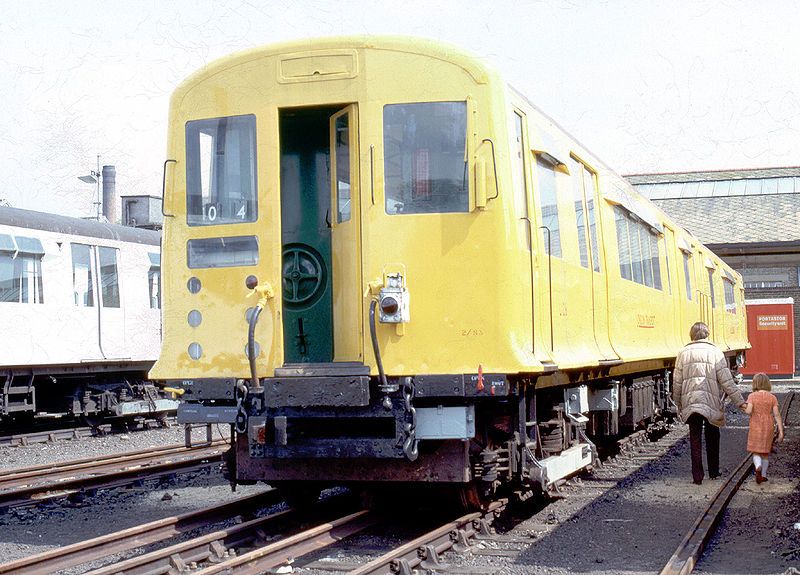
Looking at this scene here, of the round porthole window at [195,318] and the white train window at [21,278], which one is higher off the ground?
the white train window at [21,278]

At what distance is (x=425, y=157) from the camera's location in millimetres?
7188

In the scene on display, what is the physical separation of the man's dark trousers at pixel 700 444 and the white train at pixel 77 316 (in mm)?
10013

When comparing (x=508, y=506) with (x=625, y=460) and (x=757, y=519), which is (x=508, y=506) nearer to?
(x=757, y=519)

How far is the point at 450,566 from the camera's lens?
6.50 m

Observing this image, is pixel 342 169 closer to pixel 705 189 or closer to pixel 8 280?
pixel 8 280

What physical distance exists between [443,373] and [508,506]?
2389mm

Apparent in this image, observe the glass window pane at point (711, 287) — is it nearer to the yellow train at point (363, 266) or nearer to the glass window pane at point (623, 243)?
the glass window pane at point (623, 243)

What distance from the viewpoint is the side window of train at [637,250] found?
11148mm

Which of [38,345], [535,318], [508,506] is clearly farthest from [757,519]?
[38,345]

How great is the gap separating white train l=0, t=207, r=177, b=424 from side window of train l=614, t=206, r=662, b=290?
9101 millimetres

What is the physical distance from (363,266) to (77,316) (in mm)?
10920

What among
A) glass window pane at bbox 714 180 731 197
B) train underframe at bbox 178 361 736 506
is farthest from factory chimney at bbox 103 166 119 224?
train underframe at bbox 178 361 736 506

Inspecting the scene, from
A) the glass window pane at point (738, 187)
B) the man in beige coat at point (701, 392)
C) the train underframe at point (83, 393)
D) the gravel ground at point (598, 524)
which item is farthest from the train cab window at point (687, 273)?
the glass window pane at point (738, 187)

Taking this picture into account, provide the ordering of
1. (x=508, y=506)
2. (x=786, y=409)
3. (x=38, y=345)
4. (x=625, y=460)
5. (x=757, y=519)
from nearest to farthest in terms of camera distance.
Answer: (x=757, y=519) < (x=508, y=506) < (x=625, y=460) < (x=38, y=345) < (x=786, y=409)
